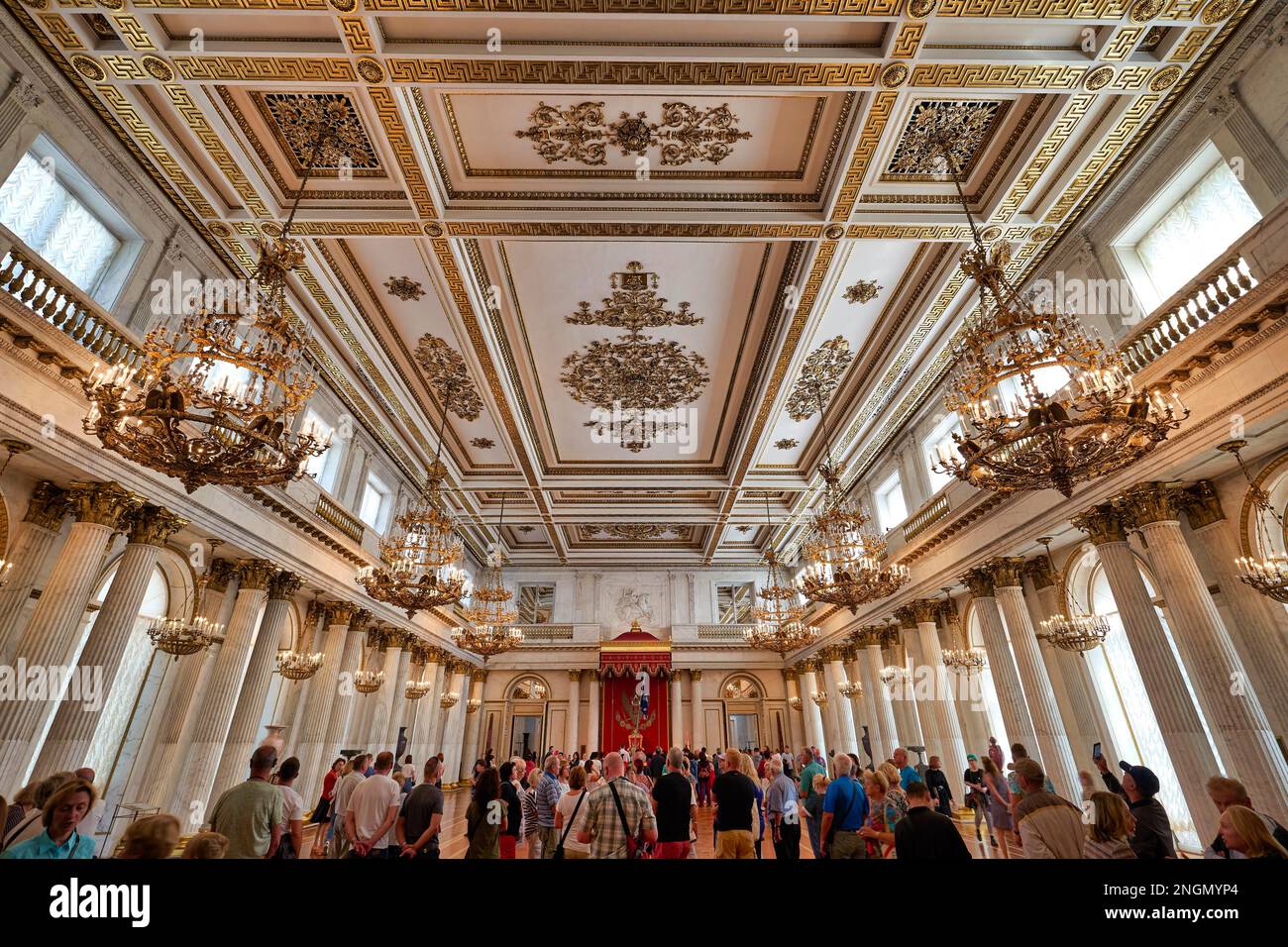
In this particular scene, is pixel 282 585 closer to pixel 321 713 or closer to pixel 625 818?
pixel 321 713

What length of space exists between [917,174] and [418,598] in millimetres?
8422

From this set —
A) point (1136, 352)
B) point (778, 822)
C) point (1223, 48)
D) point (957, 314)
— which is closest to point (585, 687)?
point (778, 822)

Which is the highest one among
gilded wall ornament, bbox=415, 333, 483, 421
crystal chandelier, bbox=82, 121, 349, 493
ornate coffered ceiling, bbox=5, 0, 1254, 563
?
gilded wall ornament, bbox=415, 333, 483, 421

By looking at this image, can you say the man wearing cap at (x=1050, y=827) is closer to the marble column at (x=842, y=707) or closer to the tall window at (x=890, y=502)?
the tall window at (x=890, y=502)

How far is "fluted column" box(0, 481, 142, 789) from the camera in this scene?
16.1 feet

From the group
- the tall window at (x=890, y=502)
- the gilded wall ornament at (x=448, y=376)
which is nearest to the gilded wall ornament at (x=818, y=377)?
the tall window at (x=890, y=502)

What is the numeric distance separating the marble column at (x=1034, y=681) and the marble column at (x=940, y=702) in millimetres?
2203

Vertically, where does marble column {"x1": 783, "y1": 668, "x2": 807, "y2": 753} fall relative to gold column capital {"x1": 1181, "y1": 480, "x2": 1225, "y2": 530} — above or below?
below

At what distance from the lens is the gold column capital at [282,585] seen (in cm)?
896

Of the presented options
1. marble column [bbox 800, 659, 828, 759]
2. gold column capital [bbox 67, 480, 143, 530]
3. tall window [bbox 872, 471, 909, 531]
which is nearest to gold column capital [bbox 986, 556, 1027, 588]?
tall window [bbox 872, 471, 909, 531]

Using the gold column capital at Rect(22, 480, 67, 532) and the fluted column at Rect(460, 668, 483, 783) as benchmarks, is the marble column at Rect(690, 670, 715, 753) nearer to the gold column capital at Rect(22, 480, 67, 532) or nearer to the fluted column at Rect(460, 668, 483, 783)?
the fluted column at Rect(460, 668, 483, 783)

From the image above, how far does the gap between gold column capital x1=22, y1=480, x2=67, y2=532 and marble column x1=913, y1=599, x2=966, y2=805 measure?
1302 centimetres

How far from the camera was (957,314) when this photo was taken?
812cm
